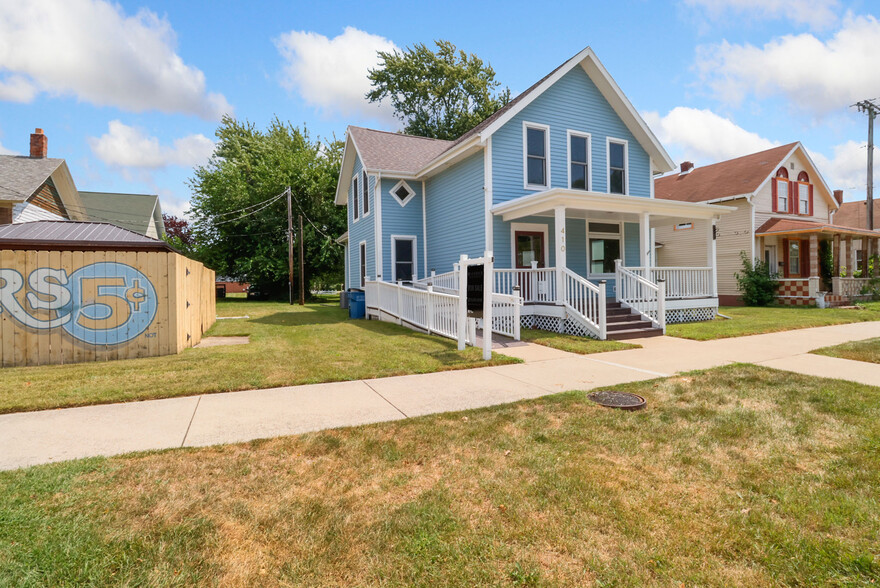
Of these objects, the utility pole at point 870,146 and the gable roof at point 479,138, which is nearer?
the gable roof at point 479,138

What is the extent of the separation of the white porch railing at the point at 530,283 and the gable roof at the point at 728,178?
572 inches

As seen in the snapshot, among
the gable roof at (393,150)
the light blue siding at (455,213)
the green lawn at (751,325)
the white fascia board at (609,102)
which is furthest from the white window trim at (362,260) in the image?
the green lawn at (751,325)

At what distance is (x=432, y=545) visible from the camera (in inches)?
94.1

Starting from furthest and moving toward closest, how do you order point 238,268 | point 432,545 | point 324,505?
point 238,268 < point 324,505 < point 432,545

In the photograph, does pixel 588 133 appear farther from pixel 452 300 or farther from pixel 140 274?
pixel 140 274

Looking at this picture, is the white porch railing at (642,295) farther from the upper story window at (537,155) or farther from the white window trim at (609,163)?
the white window trim at (609,163)

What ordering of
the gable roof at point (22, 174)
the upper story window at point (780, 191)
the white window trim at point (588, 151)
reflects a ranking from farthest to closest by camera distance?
the upper story window at point (780, 191), the gable roof at point (22, 174), the white window trim at point (588, 151)

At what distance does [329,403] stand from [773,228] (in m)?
23.1

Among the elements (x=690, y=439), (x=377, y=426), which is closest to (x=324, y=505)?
(x=377, y=426)

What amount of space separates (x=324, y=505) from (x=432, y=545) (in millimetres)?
803

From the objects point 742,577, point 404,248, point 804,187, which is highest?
point 804,187

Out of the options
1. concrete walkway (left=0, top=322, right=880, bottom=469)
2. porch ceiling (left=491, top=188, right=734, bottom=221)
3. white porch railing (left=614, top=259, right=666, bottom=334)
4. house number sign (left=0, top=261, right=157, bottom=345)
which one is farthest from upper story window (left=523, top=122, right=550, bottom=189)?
house number sign (left=0, top=261, right=157, bottom=345)

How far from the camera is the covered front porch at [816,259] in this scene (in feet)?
63.4

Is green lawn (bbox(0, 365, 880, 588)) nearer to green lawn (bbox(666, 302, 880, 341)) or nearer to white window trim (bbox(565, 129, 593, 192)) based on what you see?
green lawn (bbox(666, 302, 880, 341))
